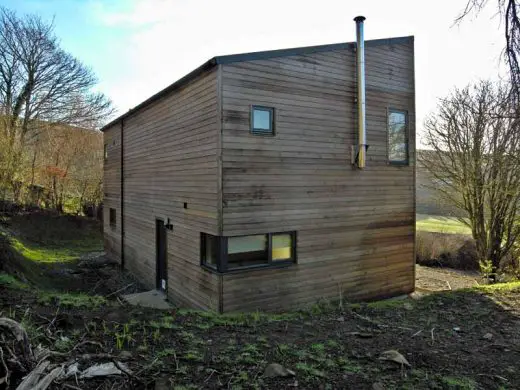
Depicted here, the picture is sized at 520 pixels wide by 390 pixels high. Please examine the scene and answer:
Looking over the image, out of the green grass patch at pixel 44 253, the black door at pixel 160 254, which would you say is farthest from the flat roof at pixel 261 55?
the green grass patch at pixel 44 253

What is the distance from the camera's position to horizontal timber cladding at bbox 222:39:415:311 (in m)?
6.65

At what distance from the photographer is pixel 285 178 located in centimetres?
711

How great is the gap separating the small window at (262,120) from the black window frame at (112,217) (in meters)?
8.50

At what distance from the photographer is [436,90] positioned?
13.7m

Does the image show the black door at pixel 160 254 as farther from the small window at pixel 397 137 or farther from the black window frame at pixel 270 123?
the small window at pixel 397 137

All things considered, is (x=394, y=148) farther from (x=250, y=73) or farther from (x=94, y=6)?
(x=94, y=6)

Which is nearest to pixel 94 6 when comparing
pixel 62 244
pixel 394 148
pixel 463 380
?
pixel 394 148

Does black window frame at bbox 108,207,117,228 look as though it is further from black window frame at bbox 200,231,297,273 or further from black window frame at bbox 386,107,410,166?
black window frame at bbox 386,107,410,166

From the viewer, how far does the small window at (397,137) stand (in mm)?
8703

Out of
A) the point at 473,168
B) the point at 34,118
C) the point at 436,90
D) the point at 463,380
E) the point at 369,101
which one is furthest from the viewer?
the point at 34,118

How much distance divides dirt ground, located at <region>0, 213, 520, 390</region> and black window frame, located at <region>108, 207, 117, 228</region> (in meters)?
8.05

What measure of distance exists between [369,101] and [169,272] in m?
6.18

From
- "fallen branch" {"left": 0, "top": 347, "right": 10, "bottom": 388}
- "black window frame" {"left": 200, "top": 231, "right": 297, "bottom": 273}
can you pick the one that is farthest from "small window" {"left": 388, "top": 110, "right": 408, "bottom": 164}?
"fallen branch" {"left": 0, "top": 347, "right": 10, "bottom": 388}

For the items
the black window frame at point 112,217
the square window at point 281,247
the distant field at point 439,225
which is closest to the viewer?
the square window at point 281,247
